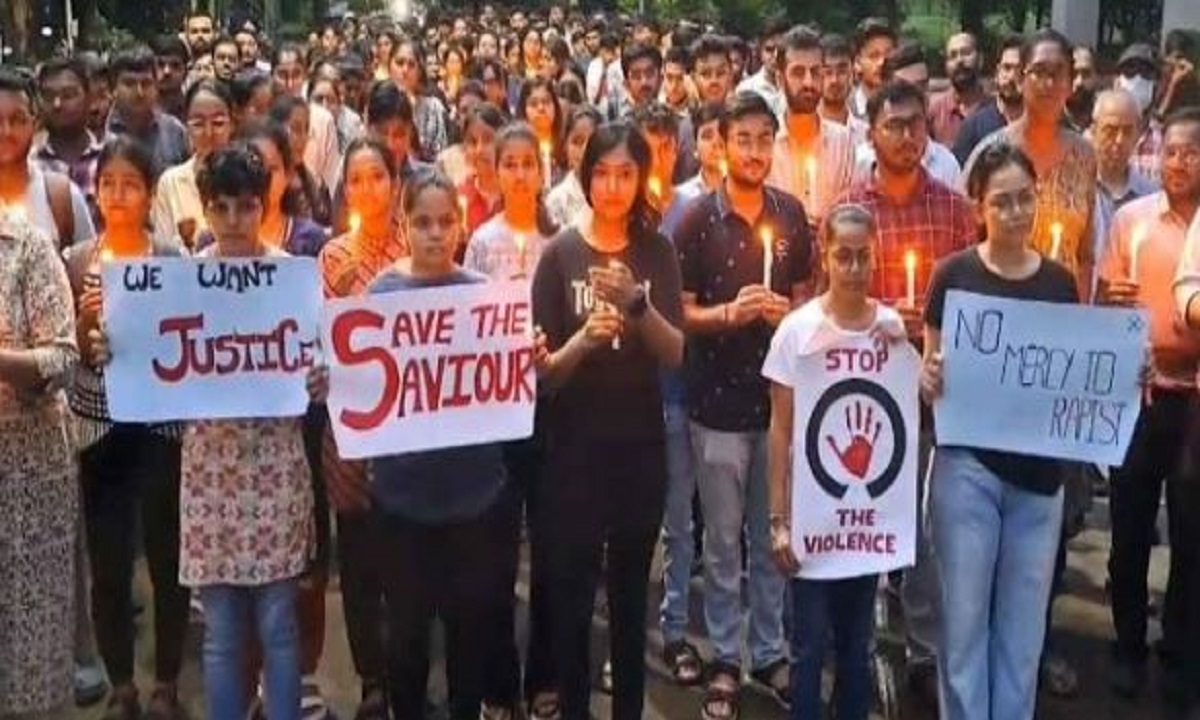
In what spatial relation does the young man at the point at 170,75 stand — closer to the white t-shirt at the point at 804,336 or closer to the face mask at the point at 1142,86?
the white t-shirt at the point at 804,336

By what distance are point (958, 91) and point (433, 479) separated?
5260mm

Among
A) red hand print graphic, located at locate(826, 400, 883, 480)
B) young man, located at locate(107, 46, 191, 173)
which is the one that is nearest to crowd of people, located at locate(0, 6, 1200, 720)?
red hand print graphic, located at locate(826, 400, 883, 480)

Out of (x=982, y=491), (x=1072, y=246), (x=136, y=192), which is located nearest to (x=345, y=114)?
(x=136, y=192)

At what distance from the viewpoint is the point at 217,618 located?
4863 millimetres

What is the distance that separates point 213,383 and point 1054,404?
2.53 m

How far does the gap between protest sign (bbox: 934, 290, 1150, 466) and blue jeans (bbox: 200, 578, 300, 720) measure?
6.75 ft

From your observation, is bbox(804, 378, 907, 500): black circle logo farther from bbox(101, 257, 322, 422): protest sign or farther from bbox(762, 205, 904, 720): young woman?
bbox(101, 257, 322, 422): protest sign

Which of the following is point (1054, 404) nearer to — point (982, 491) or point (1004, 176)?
point (982, 491)

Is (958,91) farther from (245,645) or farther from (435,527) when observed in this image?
(245,645)

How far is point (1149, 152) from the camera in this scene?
25.8ft

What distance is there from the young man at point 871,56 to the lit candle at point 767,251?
10.7ft

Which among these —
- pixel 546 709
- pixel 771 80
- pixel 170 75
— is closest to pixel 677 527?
pixel 546 709

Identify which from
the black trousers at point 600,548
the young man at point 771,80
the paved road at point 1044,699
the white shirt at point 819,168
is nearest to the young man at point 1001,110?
the white shirt at point 819,168

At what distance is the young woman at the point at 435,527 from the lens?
4.85 meters
